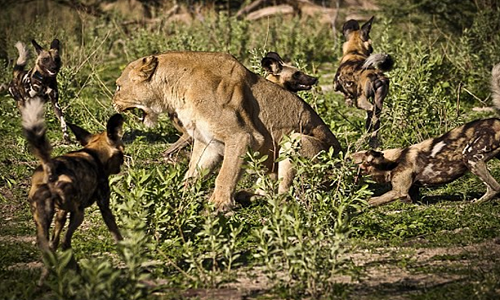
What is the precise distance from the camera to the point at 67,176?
649 centimetres

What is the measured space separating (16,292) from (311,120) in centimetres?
432

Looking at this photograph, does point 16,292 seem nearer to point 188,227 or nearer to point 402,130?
point 188,227

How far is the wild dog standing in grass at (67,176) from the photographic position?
6.18 m

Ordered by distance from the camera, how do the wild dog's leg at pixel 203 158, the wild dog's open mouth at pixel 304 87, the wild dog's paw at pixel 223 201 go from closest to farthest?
the wild dog's paw at pixel 223 201
the wild dog's leg at pixel 203 158
the wild dog's open mouth at pixel 304 87

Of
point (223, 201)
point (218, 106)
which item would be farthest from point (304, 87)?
point (223, 201)

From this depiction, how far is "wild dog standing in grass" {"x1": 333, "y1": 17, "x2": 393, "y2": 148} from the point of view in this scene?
12.4m

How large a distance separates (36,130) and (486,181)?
5.44 meters

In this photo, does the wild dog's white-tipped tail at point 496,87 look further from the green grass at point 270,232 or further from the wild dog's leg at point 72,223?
the wild dog's leg at point 72,223

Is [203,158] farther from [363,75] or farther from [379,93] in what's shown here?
[363,75]

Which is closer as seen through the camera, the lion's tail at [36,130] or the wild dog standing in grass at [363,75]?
the lion's tail at [36,130]

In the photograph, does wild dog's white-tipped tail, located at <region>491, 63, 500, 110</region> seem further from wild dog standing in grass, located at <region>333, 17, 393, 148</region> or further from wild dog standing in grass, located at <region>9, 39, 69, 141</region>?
wild dog standing in grass, located at <region>9, 39, 69, 141</region>

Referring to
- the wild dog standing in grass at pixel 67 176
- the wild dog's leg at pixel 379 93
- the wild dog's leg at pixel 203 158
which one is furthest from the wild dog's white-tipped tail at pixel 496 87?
the wild dog standing in grass at pixel 67 176

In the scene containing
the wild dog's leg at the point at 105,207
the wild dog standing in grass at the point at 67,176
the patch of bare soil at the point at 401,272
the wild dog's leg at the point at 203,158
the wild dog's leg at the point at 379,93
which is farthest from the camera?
the wild dog's leg at the point at 379,93

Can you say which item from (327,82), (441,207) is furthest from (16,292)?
(327,82)
